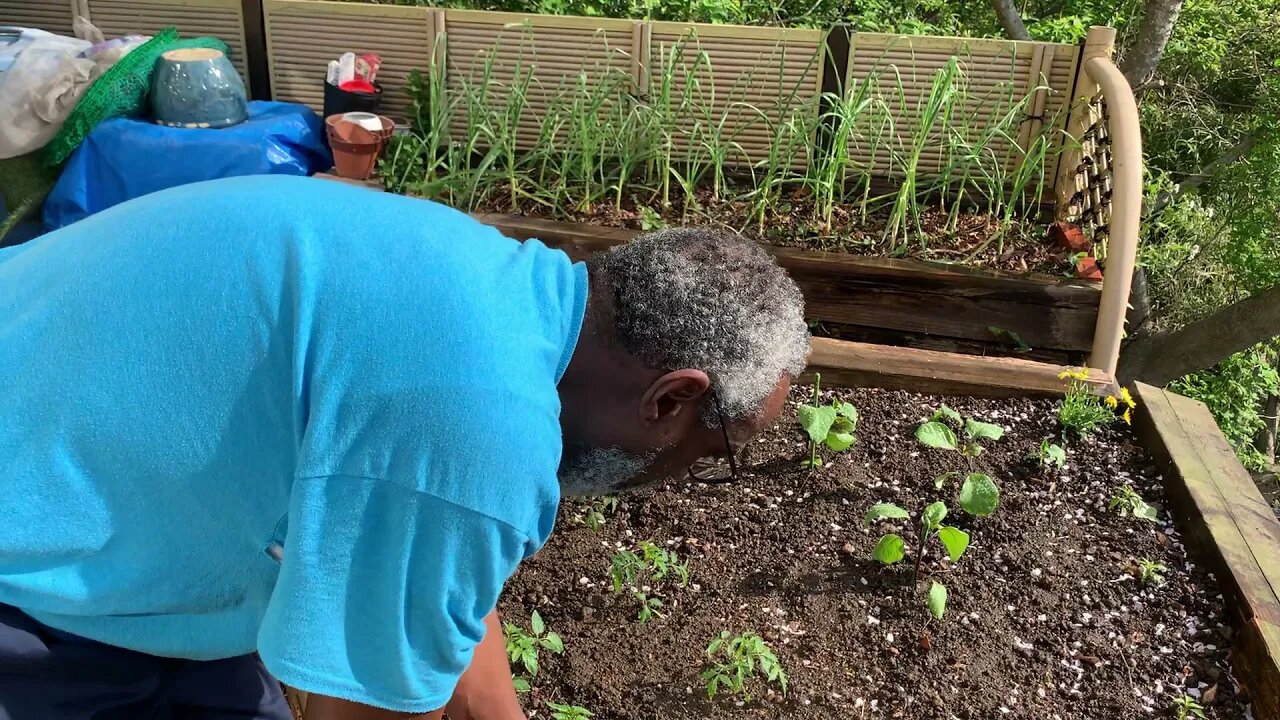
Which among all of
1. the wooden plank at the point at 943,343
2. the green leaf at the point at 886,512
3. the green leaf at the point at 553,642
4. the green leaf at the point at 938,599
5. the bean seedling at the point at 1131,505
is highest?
the green leaf at the point at 886,512

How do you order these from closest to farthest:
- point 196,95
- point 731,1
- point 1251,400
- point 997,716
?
1. point 997,716
2. point 196,95
3. point 731,1
4. point 1251,400

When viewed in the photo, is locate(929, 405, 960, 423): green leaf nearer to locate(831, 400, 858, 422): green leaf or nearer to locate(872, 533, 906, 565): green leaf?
locate(831, 400, 858, 422): green leaf

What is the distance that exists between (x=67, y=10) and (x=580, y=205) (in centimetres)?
277

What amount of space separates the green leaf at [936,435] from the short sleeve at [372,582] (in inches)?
60.4

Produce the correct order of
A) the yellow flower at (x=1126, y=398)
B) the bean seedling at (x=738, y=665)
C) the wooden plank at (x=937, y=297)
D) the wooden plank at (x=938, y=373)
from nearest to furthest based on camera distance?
the bean seedling at (x=738, y=665)
the yellow flower at (x=1126, y=398)
the wooden plank at (x=938, y=373)
the wooden plank at (x=937, y=297)

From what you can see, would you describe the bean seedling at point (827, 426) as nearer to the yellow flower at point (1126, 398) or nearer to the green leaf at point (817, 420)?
the green leaf at point (817, 420)

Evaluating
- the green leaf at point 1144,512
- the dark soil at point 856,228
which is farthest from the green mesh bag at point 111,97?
the green leaf at point 1144,512

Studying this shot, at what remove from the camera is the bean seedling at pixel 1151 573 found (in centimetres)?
228

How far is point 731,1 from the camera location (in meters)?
5.14

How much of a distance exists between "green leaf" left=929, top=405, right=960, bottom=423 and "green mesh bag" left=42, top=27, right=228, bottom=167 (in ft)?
11.1

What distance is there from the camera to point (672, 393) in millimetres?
1208

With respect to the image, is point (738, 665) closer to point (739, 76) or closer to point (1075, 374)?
point (1075, 374)

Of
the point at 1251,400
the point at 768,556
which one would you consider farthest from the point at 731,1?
the point at 1251,400

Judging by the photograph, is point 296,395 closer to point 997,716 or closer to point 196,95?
point 997,716
